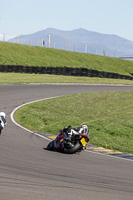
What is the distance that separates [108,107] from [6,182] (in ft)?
46.8

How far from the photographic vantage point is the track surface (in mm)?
7199

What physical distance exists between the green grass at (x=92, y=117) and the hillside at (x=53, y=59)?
30764mm

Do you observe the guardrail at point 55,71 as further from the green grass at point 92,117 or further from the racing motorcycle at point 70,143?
the racing motorcycle at point 70,143

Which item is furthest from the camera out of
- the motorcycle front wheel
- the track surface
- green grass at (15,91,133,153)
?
green grass at (15,91,133,153)

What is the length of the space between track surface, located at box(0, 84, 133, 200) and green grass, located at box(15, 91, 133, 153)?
2.34 m

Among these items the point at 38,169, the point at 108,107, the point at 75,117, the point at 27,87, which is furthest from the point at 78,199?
the point at 27,87

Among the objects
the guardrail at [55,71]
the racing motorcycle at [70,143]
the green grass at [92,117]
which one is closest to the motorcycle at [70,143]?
the racing motorcycle at [70,143]

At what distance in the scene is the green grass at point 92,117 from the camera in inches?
566

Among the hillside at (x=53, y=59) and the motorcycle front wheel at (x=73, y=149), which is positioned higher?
the hillside at (x=53, y=59)

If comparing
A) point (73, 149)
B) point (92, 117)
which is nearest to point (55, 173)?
point (73, 149)

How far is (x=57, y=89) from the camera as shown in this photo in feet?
99.1

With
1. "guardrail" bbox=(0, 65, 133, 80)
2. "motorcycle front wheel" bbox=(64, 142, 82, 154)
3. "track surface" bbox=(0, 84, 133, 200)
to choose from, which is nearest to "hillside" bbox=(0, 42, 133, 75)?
"guardrail" bbox=(0, 65, 133, 80)

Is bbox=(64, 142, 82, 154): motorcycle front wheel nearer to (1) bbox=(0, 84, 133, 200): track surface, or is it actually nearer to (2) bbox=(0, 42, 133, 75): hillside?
(1) bbox=(0, 84, 133, 200): track surface

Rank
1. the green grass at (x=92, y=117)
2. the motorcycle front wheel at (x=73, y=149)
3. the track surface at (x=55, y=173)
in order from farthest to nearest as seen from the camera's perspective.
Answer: the green grass at (x=92, y=117)
the motorcycle front wheel at (x=73, y=149)
the track surface at (x=55, y=173)
